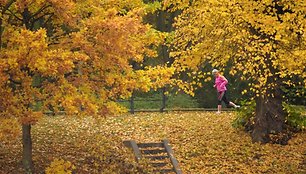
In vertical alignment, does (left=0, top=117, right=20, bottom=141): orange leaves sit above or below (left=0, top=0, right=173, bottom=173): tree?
below

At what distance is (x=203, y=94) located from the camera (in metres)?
24.7

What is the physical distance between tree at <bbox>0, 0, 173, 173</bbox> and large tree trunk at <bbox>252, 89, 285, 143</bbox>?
5330 mm

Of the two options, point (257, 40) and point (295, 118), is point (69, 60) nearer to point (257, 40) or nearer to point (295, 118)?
point (257, 40)

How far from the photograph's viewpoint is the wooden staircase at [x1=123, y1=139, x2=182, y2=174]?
1438cm

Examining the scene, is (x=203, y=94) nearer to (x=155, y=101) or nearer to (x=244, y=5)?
(x=155, y=101)

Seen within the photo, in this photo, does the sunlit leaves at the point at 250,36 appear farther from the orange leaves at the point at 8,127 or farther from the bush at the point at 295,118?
the orange leaves at the point at 8,127

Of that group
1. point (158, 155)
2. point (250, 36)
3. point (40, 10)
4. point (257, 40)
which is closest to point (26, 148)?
point (40, 10)

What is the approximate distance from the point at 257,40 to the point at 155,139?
4219 millimetres

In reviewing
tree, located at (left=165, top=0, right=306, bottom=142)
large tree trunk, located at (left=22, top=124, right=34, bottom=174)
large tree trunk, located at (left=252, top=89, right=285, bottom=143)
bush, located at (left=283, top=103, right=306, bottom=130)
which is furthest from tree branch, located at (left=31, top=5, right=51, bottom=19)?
bush, located at (left=283, top=103, right=306, bottom=130)

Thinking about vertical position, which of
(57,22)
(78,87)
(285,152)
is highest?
(57,22)

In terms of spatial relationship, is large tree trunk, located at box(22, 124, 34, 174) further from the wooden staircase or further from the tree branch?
the wooden staircase

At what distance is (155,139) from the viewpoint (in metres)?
16.1

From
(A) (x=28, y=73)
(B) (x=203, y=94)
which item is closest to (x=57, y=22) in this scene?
(A) (x=28, y=73)

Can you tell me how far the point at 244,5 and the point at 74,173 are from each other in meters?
5.59
